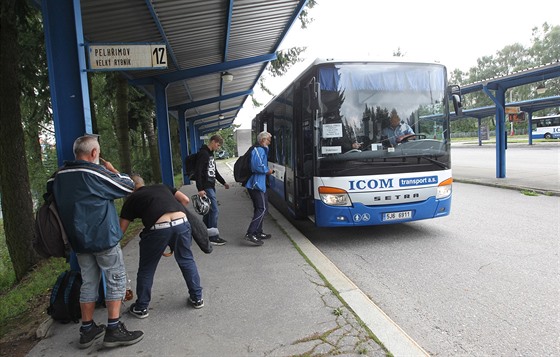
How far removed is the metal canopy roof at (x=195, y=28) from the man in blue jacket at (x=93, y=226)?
3709mm

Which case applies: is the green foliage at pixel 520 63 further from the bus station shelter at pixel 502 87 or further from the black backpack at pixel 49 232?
the black backpack at pixel 49 232

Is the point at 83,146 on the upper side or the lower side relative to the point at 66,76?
lower

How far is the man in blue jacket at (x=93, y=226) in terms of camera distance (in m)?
3.09

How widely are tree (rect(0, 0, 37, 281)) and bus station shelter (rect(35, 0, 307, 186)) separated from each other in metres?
0.71

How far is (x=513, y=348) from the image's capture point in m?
3.04

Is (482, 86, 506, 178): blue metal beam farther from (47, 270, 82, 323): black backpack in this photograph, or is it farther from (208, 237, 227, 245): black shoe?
(47, 270, 82, 323): black backpack

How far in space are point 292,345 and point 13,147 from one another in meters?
5.22

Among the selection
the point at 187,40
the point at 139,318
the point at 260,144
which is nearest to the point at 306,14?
the point at 187,40

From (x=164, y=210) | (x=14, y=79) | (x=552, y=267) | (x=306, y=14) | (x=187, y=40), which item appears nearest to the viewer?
(x=164, y=210)

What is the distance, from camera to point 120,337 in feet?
10.7

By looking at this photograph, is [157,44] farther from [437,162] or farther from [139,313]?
[437,162]

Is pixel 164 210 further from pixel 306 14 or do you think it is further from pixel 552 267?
pixel 306 14

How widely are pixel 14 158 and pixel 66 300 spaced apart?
325cm

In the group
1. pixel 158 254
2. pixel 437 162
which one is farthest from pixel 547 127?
pixel 158 254
